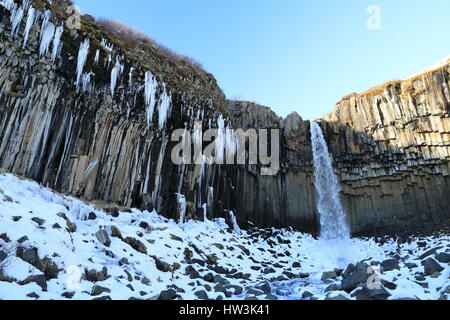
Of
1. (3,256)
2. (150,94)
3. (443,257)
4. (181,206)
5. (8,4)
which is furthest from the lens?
(150,94)

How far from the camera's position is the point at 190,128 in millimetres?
19953

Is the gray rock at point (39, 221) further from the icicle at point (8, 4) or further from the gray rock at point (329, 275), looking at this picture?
the gray rock at point (329, 275)

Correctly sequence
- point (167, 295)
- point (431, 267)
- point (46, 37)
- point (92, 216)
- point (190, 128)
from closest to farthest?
point (167, 295) < point (431, 267) < point (92, 216) < point (46, 37) < point (190, 128)

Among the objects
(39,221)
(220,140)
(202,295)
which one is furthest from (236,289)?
(220,140)

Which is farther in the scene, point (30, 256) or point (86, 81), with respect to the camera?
point (86, 81)

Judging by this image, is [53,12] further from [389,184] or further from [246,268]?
[389,184]

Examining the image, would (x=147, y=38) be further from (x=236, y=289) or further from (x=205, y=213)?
(x=236, y=289)

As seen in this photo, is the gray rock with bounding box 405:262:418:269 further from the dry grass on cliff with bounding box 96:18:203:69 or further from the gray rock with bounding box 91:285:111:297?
the dry grass on cliff with bounding box 96:18:203:69

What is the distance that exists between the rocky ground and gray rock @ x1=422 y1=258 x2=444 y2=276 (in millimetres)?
25

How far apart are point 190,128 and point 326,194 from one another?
11978 millimetres

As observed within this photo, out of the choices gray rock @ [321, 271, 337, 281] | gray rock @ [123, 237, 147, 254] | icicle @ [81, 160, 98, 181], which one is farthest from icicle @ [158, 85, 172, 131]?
gray rock @ [321, 271, 337, 281]

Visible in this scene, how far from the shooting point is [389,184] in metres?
24.0

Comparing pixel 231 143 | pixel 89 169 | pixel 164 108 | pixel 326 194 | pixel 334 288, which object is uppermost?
pixel 164 108
